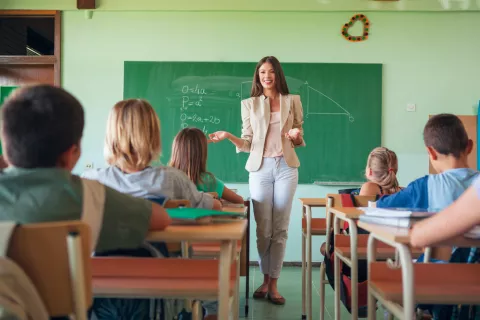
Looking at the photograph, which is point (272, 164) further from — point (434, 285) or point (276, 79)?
point (434, 285)

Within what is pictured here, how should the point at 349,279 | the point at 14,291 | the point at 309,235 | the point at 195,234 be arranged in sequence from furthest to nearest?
the point at 309,235 → the point at 349,279 → the point at 195,234 → the point at 14,291

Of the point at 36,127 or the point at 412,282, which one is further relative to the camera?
the point at 412,282

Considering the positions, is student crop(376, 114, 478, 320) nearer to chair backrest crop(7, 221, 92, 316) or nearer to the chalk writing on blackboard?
chair backrest crop(7, 221, 92, 316)

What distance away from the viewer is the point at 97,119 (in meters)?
4.74

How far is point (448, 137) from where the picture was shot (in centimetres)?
175

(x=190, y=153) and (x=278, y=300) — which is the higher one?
(x=190, y=153)

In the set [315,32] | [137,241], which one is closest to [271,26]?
[315,32]

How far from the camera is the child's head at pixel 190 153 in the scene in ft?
7.90

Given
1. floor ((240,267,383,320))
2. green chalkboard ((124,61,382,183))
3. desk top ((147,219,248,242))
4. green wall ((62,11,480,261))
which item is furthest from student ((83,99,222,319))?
green wall ((62,11,480,261))

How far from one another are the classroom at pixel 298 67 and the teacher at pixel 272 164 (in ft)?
4.72

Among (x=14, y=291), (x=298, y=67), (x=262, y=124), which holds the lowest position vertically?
(x=14, y=291)

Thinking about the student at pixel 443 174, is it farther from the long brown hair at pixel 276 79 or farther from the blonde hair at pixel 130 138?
the long brown hair at pixel 276 79

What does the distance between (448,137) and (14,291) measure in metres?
1.61

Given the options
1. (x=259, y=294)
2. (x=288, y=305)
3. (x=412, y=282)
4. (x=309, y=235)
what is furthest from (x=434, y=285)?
(x=259, y=294)
